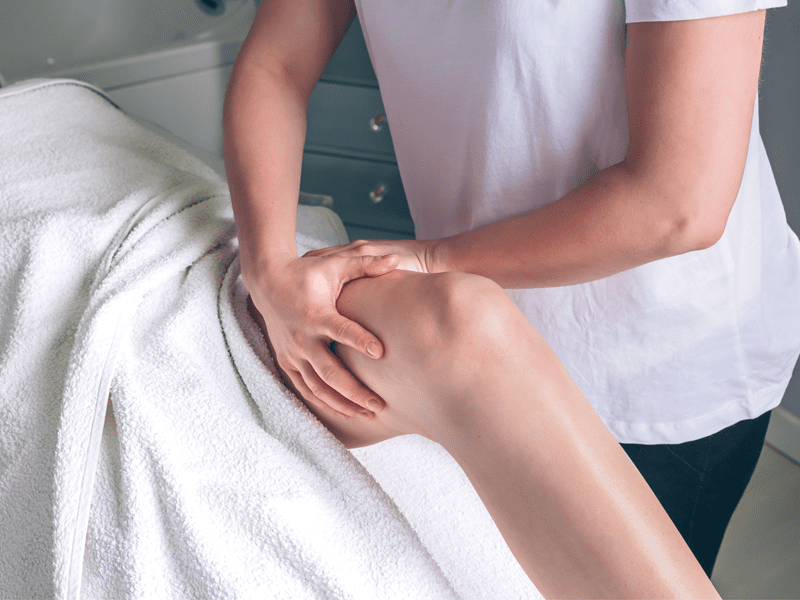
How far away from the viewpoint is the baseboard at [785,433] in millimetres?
1275

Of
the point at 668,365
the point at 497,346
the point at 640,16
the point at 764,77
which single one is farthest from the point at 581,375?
the point at 764,77

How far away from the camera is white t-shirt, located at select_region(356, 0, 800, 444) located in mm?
539

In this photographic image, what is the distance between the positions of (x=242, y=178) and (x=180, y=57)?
0.84m

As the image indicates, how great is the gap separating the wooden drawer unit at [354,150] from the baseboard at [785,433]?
36.3 inches

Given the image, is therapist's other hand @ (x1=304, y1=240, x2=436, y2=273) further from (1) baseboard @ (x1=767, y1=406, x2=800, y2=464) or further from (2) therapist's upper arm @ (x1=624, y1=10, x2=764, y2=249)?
(1) baseboard @ (x1=767, y1=406, x2=800, y2=464)

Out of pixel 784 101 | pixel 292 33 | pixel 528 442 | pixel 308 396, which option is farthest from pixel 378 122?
pixel 528 442

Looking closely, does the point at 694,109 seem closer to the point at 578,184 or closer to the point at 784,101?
the point at 578,184

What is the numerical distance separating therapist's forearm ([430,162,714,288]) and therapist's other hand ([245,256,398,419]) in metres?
0.10

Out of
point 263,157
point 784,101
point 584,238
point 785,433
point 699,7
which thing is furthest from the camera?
point 785,433

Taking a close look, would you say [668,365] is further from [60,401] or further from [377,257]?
[60,401]

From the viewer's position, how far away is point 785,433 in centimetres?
129

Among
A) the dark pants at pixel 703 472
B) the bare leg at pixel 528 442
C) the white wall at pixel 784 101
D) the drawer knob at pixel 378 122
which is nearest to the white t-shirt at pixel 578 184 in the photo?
the dark pants at pixel 703 472

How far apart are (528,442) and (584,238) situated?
0.64 ft

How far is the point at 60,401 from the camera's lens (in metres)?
0.58
